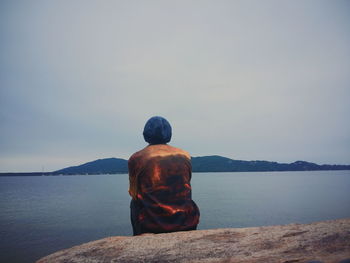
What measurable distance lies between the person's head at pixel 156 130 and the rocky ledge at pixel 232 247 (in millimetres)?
2057

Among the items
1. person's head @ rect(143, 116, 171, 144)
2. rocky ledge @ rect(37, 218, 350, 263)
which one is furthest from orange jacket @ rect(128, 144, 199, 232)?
rocky ledge @ rect(37, 218, 350, 263)

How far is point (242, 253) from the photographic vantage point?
247 cm

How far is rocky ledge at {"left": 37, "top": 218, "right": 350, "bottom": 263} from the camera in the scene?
226 cm

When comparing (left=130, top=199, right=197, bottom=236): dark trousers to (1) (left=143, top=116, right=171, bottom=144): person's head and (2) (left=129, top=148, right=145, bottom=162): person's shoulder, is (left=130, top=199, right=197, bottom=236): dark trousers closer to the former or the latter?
(2) (left=129, top=148, right=145, bottom=162): person's shoulder

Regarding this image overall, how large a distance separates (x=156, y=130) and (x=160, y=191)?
1170 millimetres

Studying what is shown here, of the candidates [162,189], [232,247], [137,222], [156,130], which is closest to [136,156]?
[156,130]

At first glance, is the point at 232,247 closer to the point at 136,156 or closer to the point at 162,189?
the point at 162,189

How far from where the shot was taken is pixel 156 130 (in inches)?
193

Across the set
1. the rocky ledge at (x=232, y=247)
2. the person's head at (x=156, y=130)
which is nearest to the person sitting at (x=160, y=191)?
the person's head at (x=156, y=130)

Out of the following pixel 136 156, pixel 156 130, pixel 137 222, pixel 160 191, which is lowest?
pixel 137 222

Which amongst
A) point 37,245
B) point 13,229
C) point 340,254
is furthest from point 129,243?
point 13,229

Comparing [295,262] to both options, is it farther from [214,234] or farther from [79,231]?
[79,231]

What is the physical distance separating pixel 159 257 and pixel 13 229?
28166 mm

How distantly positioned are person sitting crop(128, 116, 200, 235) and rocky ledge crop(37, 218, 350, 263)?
1063 millimetres
